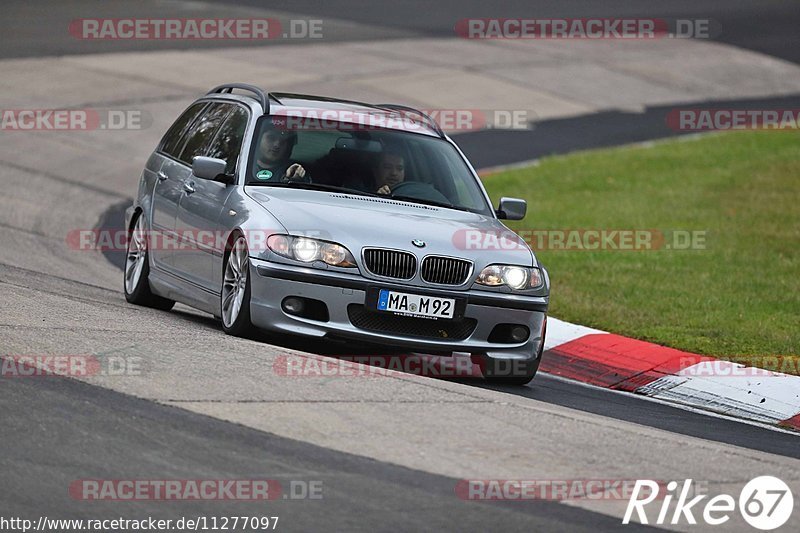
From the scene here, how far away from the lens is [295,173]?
10.1 meters

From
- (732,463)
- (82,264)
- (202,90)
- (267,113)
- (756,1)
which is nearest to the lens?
(732,463)

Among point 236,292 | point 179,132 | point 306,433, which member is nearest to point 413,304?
point 236,292

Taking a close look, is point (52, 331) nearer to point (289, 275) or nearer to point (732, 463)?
point (289, 275)

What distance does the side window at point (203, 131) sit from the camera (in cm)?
1106

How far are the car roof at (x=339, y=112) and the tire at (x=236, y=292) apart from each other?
144cm

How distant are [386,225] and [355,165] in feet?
3.37

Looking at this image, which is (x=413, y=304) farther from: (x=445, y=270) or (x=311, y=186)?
(x=311, y=186)

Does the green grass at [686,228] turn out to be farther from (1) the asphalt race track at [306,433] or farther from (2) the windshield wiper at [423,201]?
(2) the windshield wiper at [423,201]

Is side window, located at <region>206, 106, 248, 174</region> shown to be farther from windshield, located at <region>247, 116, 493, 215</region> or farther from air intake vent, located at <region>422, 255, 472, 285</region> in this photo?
air intake vent, located at <region>422, 255, 472, 285</region>

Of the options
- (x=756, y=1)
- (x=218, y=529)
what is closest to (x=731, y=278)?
(x=218, y=529)

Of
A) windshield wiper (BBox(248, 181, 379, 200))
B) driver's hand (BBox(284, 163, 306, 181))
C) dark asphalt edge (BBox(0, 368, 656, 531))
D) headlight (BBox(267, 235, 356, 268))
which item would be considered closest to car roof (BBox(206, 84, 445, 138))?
driver's hand (BBox(284, 163, 306, 181))

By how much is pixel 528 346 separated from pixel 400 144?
1.88 metres

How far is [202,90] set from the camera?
25.1 meters

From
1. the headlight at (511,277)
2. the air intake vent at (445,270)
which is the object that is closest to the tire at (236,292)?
the air intake vent at (445,270)
